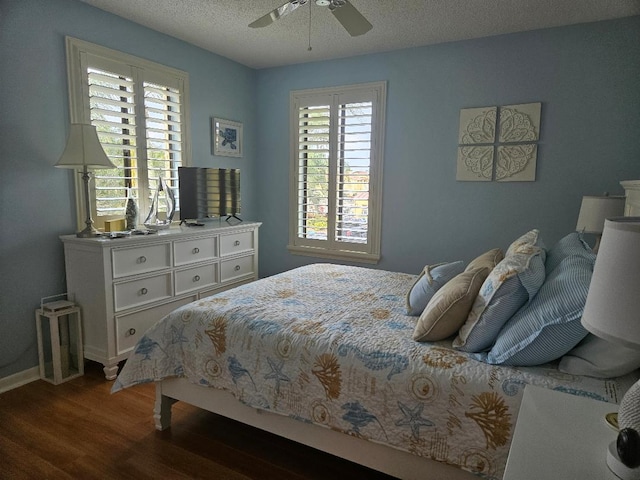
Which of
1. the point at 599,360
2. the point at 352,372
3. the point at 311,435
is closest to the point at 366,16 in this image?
the point at 352,372

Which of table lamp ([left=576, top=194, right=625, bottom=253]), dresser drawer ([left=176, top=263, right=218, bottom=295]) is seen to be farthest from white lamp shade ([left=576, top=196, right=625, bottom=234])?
dresser drawer ([left=176, top=263, right=218, bottom=295])

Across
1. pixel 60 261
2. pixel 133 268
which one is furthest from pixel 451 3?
pixel 60 261

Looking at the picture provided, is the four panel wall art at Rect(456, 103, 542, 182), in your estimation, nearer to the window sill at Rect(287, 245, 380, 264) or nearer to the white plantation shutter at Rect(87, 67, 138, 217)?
the window sill at Rect(287, 245, 380, 264)

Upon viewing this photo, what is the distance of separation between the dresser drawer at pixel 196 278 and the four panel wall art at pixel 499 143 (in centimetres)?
238

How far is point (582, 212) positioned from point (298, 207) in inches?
105

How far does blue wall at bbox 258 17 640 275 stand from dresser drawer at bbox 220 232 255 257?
3.82 ft

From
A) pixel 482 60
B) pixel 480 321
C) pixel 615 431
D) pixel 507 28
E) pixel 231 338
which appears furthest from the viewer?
pixel 482 60

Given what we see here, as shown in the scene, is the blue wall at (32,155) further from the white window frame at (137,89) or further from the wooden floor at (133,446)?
the wooden floor at (133,446)

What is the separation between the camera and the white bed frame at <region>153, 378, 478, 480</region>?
1.59 metres

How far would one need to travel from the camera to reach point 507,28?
10.7ft

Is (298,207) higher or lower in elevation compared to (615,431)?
higher

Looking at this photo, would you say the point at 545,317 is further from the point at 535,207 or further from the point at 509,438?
the point at 535,207

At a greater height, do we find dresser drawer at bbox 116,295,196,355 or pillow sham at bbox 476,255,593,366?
pillow sham at bbox 476,255,593,366

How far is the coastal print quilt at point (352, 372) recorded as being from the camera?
4.70 feet
